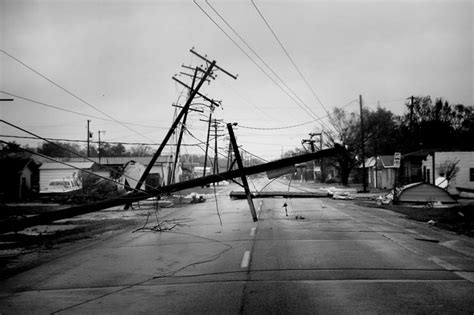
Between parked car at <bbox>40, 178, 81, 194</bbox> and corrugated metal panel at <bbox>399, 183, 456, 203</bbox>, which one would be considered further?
parked car at <bbox>40, 178, 81, 194</bbox>

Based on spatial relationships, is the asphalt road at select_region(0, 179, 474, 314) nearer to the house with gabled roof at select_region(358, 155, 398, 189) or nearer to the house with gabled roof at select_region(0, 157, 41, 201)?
the house with gabled roof at select_region(0, 157, 41, 201)

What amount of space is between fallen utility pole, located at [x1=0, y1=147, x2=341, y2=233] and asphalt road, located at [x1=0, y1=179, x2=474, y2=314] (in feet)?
3.88

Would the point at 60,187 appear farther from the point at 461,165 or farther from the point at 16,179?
the point at 461,165

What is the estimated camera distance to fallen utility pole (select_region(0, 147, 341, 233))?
32.9ft

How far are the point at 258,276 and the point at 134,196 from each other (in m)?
6.13

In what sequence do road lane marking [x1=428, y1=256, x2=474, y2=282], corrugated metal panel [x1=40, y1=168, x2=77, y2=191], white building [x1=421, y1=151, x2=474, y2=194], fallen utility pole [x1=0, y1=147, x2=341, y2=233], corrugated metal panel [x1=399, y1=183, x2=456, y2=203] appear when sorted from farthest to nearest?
corrugated metal panel [x1=40, y1=168, x2=77, y2=191] → white building [x1=421, y1=151, x2=474, y2=194] → corrugated metal panel [x1=399, y1=183, x2=456, y2=203] → fallen utility pole [x1=0, y1=147, x2=341, y2=233] → road lane marking [x1=428, y1=256, x2=474, y2=282]

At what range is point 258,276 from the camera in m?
8.73

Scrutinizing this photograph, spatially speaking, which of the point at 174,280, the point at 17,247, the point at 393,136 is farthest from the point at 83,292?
the point at 393,136

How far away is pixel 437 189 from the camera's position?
30969mm

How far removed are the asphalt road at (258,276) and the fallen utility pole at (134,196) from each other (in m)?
1.18

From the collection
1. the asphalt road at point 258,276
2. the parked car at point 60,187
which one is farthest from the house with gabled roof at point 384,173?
the asphalt road at point 258,276

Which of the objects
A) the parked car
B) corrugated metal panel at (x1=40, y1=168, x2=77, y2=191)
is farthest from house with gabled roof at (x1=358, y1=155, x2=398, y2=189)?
corrugated metal panel at (x1=40, y1=168, x2=77, y2=191)

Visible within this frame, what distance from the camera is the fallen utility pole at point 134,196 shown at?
32.9 ft

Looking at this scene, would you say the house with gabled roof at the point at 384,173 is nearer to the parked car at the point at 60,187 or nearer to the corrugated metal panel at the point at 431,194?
the corrugated metal panel at the point at 431,194
